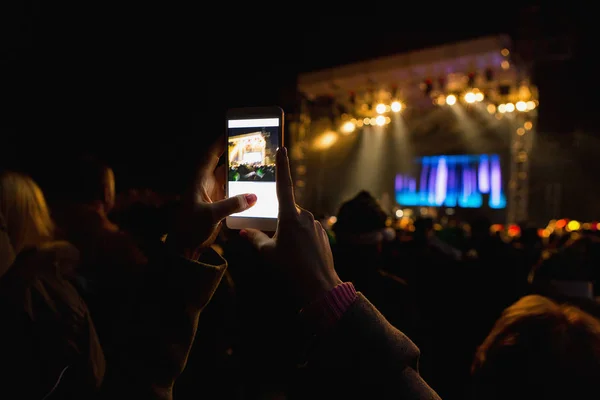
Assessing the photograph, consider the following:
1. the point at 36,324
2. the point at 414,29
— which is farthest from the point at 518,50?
the point at 36,324

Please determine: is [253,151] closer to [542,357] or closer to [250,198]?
[250,198]

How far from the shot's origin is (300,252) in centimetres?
73

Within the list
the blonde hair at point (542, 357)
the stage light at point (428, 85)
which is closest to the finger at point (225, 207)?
the blonde hair at point (542, 357)

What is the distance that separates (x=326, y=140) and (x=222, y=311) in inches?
482

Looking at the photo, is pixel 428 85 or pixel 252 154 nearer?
pixel 252 154

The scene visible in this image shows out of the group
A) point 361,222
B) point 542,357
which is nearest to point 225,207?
point 542,357

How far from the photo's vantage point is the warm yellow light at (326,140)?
13.6 m

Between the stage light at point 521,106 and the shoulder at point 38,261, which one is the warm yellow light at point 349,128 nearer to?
the stage light at point 521,106

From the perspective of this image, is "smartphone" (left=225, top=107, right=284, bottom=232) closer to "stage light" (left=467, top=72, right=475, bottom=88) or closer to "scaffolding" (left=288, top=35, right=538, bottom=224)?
"scaffolding" (left=288, top=35, right=538, bottom=224)

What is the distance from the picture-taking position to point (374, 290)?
2.40 m

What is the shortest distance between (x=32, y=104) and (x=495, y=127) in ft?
42.9

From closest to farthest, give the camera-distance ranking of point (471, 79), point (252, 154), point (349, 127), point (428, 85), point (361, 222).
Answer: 1. point (252, 154)
2. point (361, 222)
3. point (471, 79)
4. point (428, 85)
5. point (349, 127)

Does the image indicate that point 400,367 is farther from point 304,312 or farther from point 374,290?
point 374,290

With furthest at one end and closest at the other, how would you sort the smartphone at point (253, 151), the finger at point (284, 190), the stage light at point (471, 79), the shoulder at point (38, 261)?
the stage light at point (471, 79)
the shoulder at point (38, 261)
the smartphone at point (253, 151)
the finger at point (284, 190)
